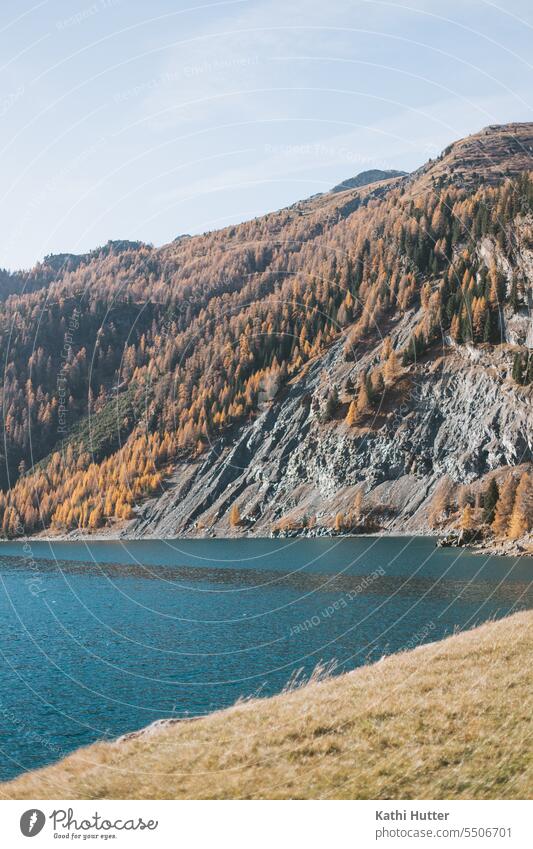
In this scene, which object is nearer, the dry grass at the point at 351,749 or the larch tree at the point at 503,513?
the dry grass at the point at 351,749

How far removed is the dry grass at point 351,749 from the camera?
1239 cm

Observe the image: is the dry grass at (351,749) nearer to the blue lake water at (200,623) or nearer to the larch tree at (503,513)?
the blue lake water at (200,623)

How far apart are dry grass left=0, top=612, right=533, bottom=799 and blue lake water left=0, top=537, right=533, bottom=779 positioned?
1125 cm

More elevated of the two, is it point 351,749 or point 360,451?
point 360,451

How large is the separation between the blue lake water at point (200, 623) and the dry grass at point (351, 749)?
1125 centimetres

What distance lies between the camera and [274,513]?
15812cm

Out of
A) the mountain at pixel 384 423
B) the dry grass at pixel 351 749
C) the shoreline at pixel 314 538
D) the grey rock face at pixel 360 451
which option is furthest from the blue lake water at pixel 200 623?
the grey rock face at pixel 360 451

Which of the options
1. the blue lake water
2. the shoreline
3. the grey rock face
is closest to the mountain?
the grey rock face

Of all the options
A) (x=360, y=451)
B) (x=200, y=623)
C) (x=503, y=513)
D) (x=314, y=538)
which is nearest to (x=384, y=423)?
(x=360, y=451)

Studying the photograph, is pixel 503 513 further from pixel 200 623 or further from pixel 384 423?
pixel 200 623

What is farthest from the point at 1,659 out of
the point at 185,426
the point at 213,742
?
the point at 185,426

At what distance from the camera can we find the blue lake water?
36562mm

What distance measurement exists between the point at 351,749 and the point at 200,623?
4939 cm

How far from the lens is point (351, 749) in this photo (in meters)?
14.1
